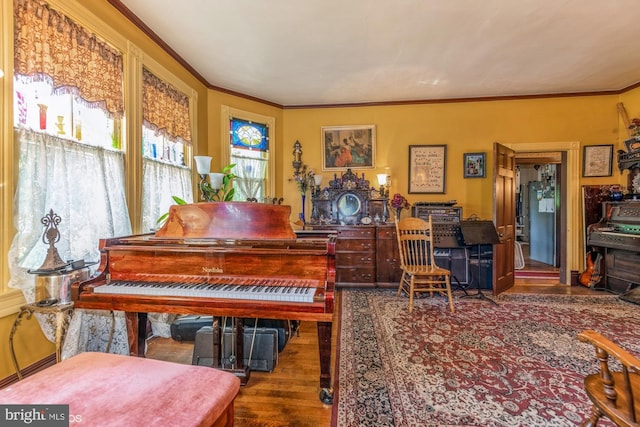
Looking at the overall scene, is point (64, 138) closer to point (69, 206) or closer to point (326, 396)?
point (69, 206)

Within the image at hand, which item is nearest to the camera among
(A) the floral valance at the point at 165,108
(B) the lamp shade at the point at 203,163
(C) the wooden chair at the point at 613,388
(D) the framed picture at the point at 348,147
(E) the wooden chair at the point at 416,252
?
(C) the wooden chair at the point at 613,388

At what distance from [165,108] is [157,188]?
0.86 meters

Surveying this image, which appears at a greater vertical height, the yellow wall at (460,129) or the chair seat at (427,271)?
the yellow wall at (460,129)

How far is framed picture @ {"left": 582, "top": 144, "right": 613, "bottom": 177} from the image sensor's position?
414 centimetres

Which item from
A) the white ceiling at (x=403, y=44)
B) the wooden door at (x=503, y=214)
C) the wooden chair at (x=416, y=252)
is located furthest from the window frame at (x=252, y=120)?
the wooden door at (x=503, y=214)

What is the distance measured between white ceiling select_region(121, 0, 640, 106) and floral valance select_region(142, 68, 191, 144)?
1.52 ft

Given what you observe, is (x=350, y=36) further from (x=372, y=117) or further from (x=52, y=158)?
(x=52, y=158)

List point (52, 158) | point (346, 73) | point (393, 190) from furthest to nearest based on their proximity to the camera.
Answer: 1. point (393, 190)
2. point (346, 73)
3. point (52, 158)

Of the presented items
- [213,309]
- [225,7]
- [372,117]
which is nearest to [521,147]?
[372,117]

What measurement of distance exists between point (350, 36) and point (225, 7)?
3.84 feet

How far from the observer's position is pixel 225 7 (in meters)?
2.35

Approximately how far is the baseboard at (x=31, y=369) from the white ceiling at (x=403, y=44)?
2777 millimetres

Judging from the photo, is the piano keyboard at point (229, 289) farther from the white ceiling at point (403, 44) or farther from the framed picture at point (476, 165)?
the framed picture at point (476, 165)

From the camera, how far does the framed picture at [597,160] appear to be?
4.14 meters
